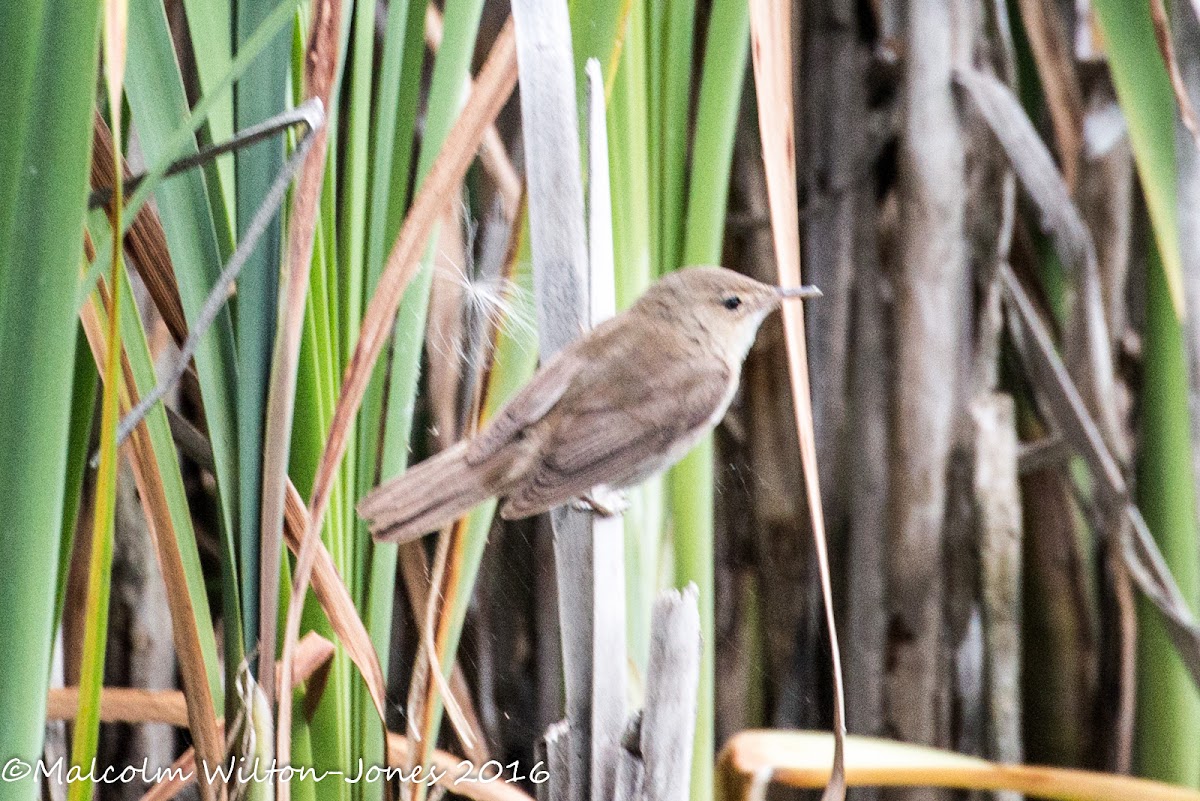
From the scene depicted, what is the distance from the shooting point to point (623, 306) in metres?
0.66

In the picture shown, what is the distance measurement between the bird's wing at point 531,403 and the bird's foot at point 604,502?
61 millimetres

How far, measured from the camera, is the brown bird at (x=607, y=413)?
2.08 feet

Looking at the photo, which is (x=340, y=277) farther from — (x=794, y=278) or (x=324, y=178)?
(x=794, y=278)

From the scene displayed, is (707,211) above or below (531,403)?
above

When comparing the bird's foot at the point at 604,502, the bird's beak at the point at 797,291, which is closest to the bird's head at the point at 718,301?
the bird's beak at the point at 797,291

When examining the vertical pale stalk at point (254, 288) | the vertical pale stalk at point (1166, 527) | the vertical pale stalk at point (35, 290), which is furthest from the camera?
the vertical pale stalk at point (1166, 527)

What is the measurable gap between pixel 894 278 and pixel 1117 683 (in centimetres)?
38

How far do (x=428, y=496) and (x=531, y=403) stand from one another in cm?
9

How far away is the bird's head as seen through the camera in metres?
0.66

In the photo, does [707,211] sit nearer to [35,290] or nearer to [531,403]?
[531,403]

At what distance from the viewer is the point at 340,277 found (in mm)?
633

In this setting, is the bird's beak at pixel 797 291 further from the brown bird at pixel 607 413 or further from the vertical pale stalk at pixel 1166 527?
the vertical pale stalk at pixel 1166 527

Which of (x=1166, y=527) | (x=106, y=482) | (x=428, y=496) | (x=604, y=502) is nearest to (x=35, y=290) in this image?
(x=106, y=482)

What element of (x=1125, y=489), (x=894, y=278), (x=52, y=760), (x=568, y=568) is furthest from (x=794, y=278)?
(x=52, y=760)
